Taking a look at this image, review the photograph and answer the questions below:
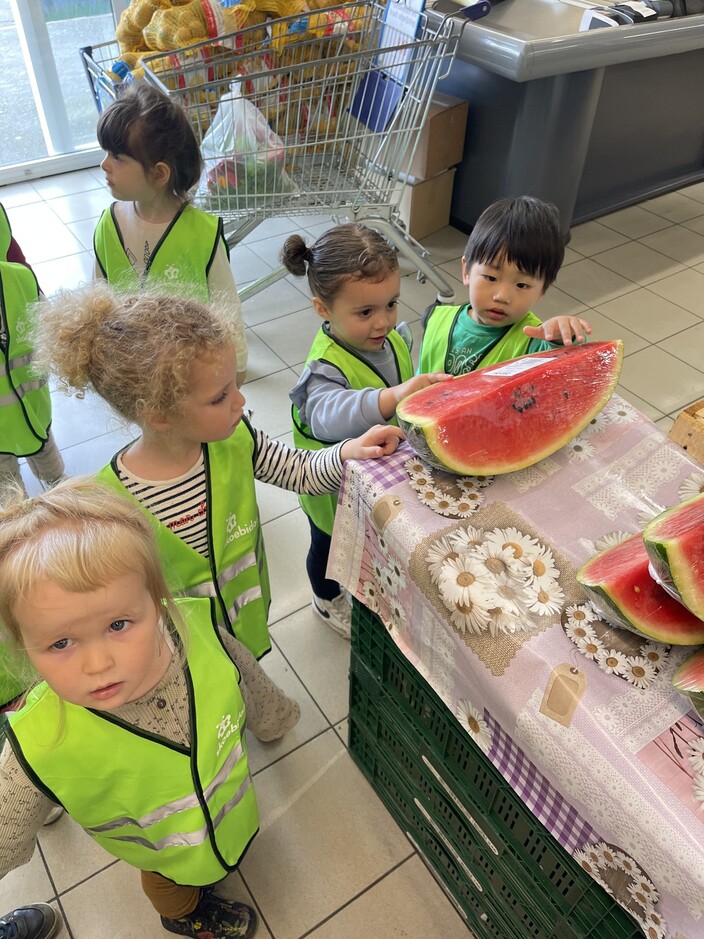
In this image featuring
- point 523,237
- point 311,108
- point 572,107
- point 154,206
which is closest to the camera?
point 523,237

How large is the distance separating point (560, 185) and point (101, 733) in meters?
3.01

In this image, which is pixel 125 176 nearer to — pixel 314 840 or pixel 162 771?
pixel 162 771

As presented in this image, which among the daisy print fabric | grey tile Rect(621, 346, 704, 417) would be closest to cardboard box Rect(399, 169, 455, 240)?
grey tile Rect(621, 346, 704, 417)

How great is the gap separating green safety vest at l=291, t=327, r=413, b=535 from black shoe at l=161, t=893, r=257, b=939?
2.52 ft

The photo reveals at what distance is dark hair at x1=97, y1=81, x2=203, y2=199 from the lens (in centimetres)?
161

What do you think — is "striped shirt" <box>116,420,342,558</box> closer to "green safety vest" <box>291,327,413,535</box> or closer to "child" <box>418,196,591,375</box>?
"green safety vest" <box>291,327,413,535</box>

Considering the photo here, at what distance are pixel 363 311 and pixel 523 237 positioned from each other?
1.10 ft

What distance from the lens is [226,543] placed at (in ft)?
3.97

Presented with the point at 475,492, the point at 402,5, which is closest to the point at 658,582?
the point at 475,492

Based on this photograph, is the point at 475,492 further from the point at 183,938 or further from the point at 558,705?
the point at 183,938

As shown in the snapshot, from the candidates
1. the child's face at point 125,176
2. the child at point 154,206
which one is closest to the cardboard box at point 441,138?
the child at point 154,206

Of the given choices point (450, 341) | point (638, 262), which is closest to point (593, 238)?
point (638, 262)

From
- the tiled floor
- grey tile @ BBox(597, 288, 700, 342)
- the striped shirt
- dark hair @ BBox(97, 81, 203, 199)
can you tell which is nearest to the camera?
the striped shirt

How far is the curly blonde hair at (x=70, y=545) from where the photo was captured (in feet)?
2.53
